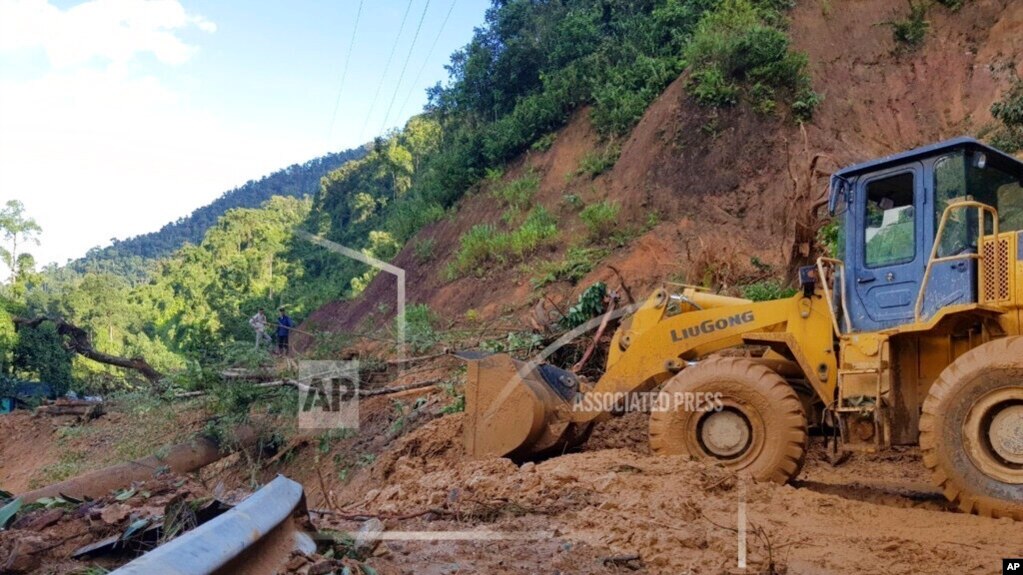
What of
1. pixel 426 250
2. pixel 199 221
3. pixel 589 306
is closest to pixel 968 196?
pixel 589 306

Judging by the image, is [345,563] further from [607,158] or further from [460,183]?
[460,183]

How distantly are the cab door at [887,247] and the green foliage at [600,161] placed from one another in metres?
13.8

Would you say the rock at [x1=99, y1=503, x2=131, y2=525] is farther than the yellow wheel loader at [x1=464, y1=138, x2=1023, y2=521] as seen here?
No

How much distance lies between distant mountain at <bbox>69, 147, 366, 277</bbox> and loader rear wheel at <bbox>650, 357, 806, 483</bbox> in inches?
4297

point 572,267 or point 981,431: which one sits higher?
point 572,267

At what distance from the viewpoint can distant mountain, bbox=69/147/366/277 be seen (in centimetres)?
11894

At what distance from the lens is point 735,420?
7.44 meters

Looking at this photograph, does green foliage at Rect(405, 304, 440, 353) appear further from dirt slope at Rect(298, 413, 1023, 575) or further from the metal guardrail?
the metal guardrail

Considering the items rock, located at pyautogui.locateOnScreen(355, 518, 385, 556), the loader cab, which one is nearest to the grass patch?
the loader cab

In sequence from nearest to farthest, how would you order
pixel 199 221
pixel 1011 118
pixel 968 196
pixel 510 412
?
pixel 968 196
pixel 510 412
pixel 1011 118
pixel 199 221

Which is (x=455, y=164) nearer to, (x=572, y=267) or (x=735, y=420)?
(x=572, y=267)

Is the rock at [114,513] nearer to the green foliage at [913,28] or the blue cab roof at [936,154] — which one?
the blue cab roof at [936,154]

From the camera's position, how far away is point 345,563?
147 inches

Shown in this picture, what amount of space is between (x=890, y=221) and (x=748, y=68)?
12607 millimetres
